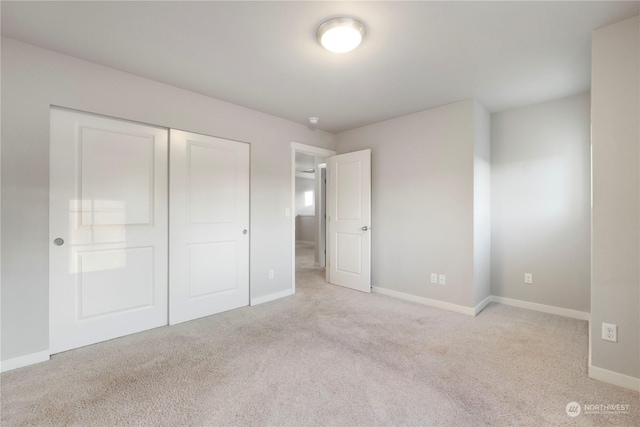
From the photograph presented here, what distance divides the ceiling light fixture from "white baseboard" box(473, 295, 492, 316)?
2.93 meters

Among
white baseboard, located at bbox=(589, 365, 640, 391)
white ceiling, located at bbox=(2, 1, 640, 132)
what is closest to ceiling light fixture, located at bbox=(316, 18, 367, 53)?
white ceiling, located at bbox=(2, 1, 640, 132)

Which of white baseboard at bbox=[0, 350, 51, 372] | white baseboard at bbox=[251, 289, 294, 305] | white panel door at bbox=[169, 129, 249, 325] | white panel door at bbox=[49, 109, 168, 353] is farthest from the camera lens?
white baseboard at bbox=[251, 289, 294, 305]

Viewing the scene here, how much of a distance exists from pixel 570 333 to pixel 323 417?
Result: 257 centimetres

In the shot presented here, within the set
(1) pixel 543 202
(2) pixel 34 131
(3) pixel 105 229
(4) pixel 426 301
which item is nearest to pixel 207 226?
(3) pixel 105 229

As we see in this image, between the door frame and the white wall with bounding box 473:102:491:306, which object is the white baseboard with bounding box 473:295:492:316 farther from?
the door frame

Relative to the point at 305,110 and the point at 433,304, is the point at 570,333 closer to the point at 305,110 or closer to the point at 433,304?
the point at 433,304

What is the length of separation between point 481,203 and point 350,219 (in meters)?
1.70

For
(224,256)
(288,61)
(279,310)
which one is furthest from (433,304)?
(288,61)

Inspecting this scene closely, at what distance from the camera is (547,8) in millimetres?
1730

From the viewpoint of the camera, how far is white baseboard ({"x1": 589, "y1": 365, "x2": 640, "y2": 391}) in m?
1.80

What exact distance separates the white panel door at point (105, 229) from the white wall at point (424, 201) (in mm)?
2678

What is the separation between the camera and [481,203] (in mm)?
3307

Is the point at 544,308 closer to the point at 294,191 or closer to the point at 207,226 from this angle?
the point at 294,191

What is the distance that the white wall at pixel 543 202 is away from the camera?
3.02 metres
